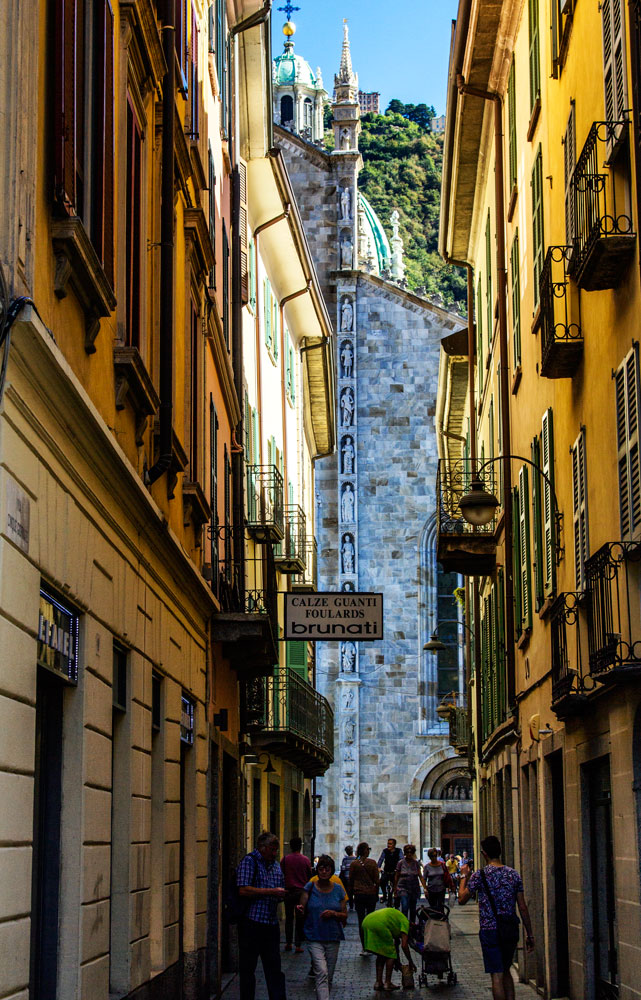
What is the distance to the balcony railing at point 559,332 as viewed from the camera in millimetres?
12477

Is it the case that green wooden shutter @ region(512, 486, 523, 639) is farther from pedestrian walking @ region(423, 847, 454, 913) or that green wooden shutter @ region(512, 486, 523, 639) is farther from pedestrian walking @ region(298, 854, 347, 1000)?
pedestrian walking @ region(298, 854, 347, 1000)

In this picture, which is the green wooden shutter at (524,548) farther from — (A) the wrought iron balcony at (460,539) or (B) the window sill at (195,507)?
(A) the wrought iron balcony at (460,539)

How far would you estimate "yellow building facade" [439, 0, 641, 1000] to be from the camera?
1017 cm

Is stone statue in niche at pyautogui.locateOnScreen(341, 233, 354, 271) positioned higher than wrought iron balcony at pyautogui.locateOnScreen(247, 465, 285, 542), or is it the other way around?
stone statue in niche at pyautogui.locateOnScreen(341, 233, 354, 271)

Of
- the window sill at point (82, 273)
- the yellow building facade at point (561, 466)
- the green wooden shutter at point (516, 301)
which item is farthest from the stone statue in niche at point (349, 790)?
the window sill at point (82, 273)

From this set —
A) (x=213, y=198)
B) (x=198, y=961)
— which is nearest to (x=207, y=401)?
(x=213, y=198)

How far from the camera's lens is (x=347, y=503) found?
172 feet

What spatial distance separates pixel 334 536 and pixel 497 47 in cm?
3170

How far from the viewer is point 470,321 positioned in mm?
28422

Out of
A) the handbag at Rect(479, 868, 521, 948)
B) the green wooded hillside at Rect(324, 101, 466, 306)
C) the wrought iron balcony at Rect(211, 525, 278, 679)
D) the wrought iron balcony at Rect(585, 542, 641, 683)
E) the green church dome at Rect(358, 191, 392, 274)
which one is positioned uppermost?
the green wooded hillside at Rect(324, 101, 466, 306)

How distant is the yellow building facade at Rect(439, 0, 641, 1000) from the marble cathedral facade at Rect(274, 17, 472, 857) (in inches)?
962

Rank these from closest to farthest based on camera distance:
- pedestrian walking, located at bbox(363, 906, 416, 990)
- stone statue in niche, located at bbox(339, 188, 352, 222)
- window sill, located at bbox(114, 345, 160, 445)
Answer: window sill, located at bbox(114, 345, 160, 445) → pedestrian walking, located at bbox(363, 906, 416, 990) → stone statue in niche, located at bbox(339, 188, 352, 222)

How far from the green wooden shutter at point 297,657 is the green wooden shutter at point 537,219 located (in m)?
17.5

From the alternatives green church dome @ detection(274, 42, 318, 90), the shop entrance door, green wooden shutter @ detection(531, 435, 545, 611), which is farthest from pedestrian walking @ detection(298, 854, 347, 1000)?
green church dome @ detection(274, 42, 318, 90)
